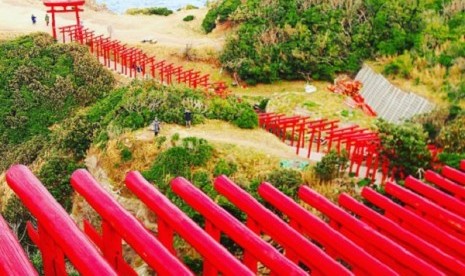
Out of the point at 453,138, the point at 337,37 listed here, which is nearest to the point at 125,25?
the point at 337,37

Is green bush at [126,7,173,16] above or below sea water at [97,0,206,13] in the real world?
above

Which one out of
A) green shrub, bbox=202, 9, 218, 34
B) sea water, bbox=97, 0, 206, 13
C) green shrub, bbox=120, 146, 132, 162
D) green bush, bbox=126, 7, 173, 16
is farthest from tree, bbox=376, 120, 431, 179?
sea water, bbox=97, 0, 206, 13

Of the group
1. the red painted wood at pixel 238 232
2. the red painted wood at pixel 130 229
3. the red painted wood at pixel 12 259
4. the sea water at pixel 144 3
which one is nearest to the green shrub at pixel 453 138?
the red painted wood at pixel 238 232

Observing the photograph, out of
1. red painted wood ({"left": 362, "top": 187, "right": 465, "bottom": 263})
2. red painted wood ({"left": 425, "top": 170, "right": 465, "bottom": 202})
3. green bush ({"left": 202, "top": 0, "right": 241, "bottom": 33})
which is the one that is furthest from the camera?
green bush ({"left": 202, "top": 0, "right": 241, "bottom": 33})

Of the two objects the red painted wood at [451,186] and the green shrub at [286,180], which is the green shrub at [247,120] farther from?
the red painted wood at [451,186]

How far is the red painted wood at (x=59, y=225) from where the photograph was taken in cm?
340

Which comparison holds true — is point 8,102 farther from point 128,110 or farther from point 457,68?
point 457,68

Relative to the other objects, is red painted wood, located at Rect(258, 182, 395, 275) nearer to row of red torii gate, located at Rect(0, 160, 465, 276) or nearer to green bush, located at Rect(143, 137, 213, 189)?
row of red torii gate, located at Rect(0, 160, 465, 276)

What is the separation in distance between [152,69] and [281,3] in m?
8.15

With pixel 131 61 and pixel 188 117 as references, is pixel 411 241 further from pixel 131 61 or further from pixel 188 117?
pixel 131 61

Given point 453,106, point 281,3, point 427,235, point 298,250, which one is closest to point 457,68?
point 453,106

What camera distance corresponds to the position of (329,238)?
17.3 feet

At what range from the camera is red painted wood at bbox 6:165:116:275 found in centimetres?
340

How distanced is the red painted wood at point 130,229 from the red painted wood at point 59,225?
1.23 feet
